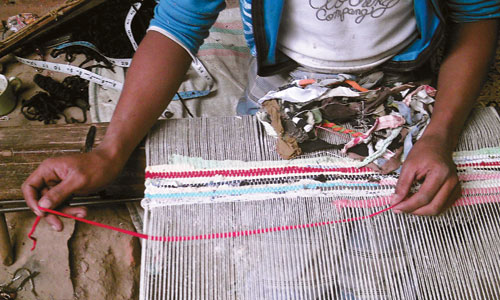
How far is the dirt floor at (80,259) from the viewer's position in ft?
5.31

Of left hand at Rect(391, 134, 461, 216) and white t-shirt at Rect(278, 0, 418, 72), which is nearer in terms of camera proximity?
left hand at Rect(391, 134, 461, 216)

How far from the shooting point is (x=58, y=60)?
8.43ft

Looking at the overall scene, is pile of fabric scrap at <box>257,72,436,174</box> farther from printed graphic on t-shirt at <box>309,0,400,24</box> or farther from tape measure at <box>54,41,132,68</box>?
tape measure at <box>54,41,132,68</box>

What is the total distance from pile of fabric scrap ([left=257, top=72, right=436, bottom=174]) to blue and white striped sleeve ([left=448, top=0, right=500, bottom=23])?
0.82 feet

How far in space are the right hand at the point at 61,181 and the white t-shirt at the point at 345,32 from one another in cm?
68

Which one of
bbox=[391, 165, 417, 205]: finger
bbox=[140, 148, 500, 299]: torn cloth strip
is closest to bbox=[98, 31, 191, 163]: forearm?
bbox=[140, 148, 500, 299]: torn cloth strip

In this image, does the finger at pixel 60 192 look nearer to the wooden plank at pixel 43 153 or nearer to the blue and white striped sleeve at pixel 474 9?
the wooden plank at pixel 43 153

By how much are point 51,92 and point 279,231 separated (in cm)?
202

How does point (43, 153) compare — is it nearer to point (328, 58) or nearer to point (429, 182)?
point (328, 58)

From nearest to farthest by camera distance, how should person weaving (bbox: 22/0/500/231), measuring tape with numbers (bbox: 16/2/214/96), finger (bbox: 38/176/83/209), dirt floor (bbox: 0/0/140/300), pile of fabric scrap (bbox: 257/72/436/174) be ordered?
1. finger (bbox: 38/176/83/209)
2. person weaving (bbox: 22/0/500/231)
3. pile of fabric scrap (bbox: 257/72/436/174)
4. dirt floor (bbox: 0/0/140/300)
5. measuring tape with numbers (bbox: 16/2/214/96)

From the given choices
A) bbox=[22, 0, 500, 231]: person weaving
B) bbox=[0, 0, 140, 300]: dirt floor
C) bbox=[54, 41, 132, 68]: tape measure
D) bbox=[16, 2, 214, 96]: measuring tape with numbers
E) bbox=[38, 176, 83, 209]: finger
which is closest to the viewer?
bbox=[38, 176, 83, 209]: finger

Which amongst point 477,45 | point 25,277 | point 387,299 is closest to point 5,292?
point 25,277

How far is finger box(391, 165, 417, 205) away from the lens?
3.29ft

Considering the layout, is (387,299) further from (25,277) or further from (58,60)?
(58,60)
